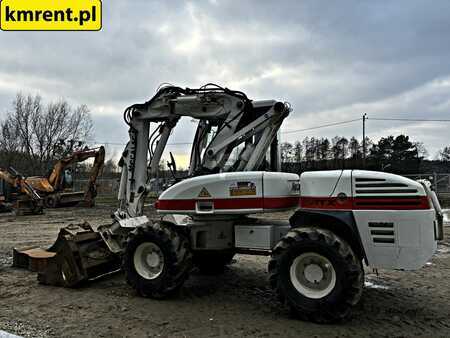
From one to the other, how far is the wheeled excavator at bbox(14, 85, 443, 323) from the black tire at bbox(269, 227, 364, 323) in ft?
0.04

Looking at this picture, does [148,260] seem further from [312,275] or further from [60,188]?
[60,188]

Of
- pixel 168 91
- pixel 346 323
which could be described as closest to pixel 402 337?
pixel 346 323

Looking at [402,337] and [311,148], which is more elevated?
[311,148]

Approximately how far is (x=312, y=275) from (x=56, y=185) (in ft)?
73.3

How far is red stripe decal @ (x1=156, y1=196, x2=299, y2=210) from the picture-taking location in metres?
5.34

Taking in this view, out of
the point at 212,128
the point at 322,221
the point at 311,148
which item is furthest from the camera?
the point at 311,148

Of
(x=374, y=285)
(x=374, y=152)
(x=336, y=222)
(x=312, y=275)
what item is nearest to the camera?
(x=312, y=275)

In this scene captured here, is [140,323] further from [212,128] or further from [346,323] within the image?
[212,128]

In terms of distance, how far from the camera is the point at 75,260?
6250 millimetres

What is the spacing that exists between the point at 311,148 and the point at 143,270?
167ft

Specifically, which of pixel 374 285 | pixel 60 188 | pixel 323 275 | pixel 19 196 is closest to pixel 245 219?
pixel 323 275

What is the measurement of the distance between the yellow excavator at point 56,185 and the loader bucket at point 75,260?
15.6 meters

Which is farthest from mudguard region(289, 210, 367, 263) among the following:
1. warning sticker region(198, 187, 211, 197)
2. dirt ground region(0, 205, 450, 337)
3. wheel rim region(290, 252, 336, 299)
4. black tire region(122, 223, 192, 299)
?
black tire region(122, 223, 192, 299)

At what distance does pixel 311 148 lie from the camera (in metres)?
Result: 55.0
